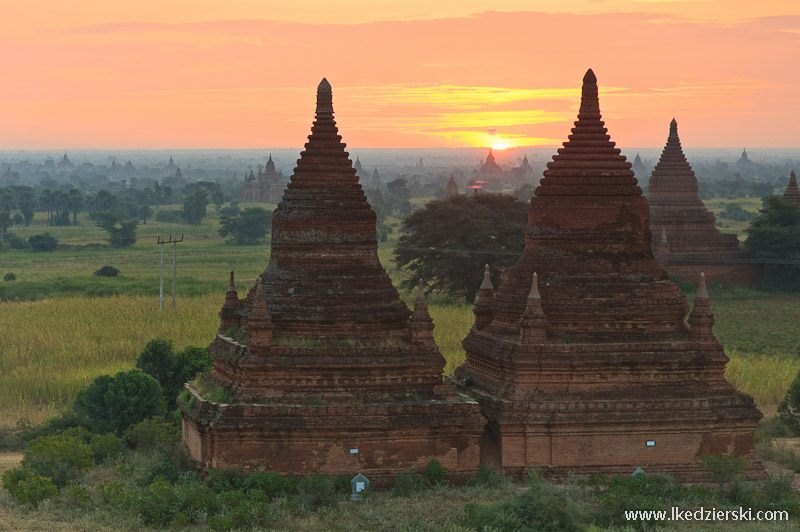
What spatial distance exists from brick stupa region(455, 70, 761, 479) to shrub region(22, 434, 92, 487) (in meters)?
7.64

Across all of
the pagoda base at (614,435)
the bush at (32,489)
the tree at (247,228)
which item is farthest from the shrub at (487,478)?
the tree at (247,228)

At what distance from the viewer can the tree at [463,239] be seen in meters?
59.0

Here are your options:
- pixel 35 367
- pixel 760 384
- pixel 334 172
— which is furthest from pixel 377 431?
pixel 35 367

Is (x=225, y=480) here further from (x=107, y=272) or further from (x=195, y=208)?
(x=195, y=208)

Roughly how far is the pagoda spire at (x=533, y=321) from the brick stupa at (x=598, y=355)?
0.09 ft

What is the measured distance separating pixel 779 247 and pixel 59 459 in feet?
162

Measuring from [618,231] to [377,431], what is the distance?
6.33 meters

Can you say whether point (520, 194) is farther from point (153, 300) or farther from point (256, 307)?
point (256, 307)

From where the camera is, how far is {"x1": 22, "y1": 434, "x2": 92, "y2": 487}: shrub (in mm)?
23156

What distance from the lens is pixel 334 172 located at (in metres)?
24.1

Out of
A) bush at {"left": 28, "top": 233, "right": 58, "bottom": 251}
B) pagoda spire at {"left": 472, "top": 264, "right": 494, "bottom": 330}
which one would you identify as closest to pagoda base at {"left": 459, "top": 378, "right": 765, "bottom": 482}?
pagoda spire at {"left": 472, "top": 264, "right": 494, "bottom": 330}

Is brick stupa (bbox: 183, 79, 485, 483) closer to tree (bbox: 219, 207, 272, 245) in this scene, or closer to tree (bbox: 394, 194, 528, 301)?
tree (bbox: 394, 194, 528, 301)

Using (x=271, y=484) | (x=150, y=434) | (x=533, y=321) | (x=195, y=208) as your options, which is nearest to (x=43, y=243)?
(x=195, y=208)

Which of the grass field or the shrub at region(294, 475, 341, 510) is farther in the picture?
the grass field
